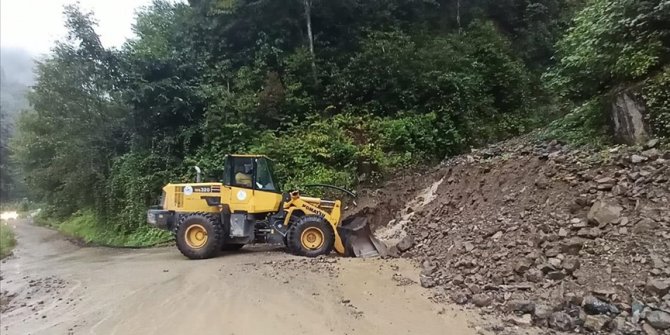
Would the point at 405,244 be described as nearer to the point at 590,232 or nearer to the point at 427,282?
the point at 427,282

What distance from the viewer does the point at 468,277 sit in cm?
575

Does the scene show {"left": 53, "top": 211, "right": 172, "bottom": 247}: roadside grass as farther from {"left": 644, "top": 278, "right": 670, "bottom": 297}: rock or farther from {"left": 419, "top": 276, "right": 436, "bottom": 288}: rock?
{"left": 644, "top": 278, "right": 670, "bottom": 297}: rock

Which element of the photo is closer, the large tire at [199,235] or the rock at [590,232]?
the rock at [590,232]

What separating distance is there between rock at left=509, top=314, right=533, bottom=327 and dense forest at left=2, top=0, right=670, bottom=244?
8.23 metres

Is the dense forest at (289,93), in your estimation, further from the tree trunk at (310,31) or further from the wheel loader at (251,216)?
the wheel loader at (251,216)

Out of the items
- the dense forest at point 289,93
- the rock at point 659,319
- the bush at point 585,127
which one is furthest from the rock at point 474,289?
the dense forest at point 289,93

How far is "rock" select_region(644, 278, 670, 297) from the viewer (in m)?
4.19

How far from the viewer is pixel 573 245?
207 inches

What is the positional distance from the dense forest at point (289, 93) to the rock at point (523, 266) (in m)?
7.53

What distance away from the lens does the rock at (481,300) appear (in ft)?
16.7

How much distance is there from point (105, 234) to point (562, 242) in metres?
16.5

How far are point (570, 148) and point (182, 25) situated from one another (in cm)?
1604

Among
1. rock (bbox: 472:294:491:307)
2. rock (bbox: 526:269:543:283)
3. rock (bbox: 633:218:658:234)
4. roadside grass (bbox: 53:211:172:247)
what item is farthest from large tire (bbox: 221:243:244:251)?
rock (bbox: 633:218:658:234)

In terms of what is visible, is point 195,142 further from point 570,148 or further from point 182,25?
point 570,148
